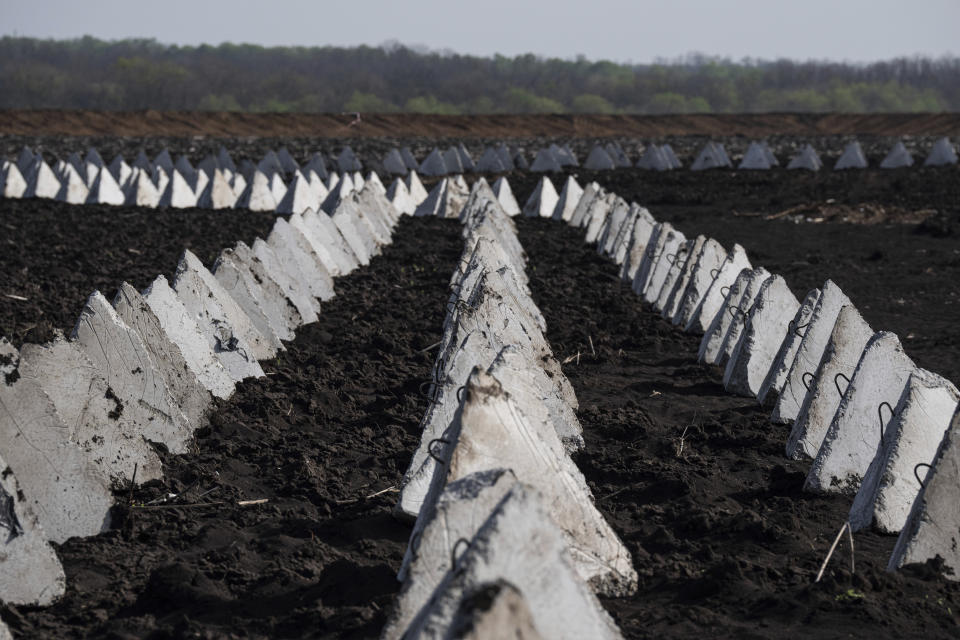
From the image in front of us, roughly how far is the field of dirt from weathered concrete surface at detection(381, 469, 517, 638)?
0.84 metres

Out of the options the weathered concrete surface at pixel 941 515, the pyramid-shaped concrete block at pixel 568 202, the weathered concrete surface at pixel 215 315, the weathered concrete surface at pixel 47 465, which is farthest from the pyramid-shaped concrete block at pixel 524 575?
the pyramid-shaped concrete block at pixel 568 202

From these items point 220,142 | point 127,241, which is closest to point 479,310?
point 127,241

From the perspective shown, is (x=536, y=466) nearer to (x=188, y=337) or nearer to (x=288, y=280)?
(x=188, y=337)

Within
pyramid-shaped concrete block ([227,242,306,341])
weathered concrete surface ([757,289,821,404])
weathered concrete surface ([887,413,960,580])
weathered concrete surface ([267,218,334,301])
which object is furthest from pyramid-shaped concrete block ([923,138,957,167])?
weathered concrete surface ([887,413,960,580])

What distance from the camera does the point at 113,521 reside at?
5363mm

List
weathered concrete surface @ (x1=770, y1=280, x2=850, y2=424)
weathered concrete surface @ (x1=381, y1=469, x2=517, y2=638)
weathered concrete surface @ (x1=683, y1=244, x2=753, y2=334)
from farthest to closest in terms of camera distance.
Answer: weathered concrete surface @ (x1=683, y1=244, x2=753, y2=334) → weathered concrete surface @ (x1=770, y1=280, x2=850, y2=424) → weathered concrete surface @ (x1=381, y1=469, x2=517, y2=638)

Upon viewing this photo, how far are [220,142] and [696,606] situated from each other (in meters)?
40.6

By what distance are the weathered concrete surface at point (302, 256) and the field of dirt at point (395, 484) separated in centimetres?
32

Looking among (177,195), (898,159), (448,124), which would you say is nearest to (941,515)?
(177,195)

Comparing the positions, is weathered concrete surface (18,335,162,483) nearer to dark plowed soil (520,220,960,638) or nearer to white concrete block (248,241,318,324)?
dark plowed soil (520,220,960,638)

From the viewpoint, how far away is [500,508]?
2.94m

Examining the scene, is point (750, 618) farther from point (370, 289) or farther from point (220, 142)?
point (220, 142)

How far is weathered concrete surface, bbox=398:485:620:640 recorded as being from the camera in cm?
280

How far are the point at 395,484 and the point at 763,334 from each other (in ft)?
11.0
